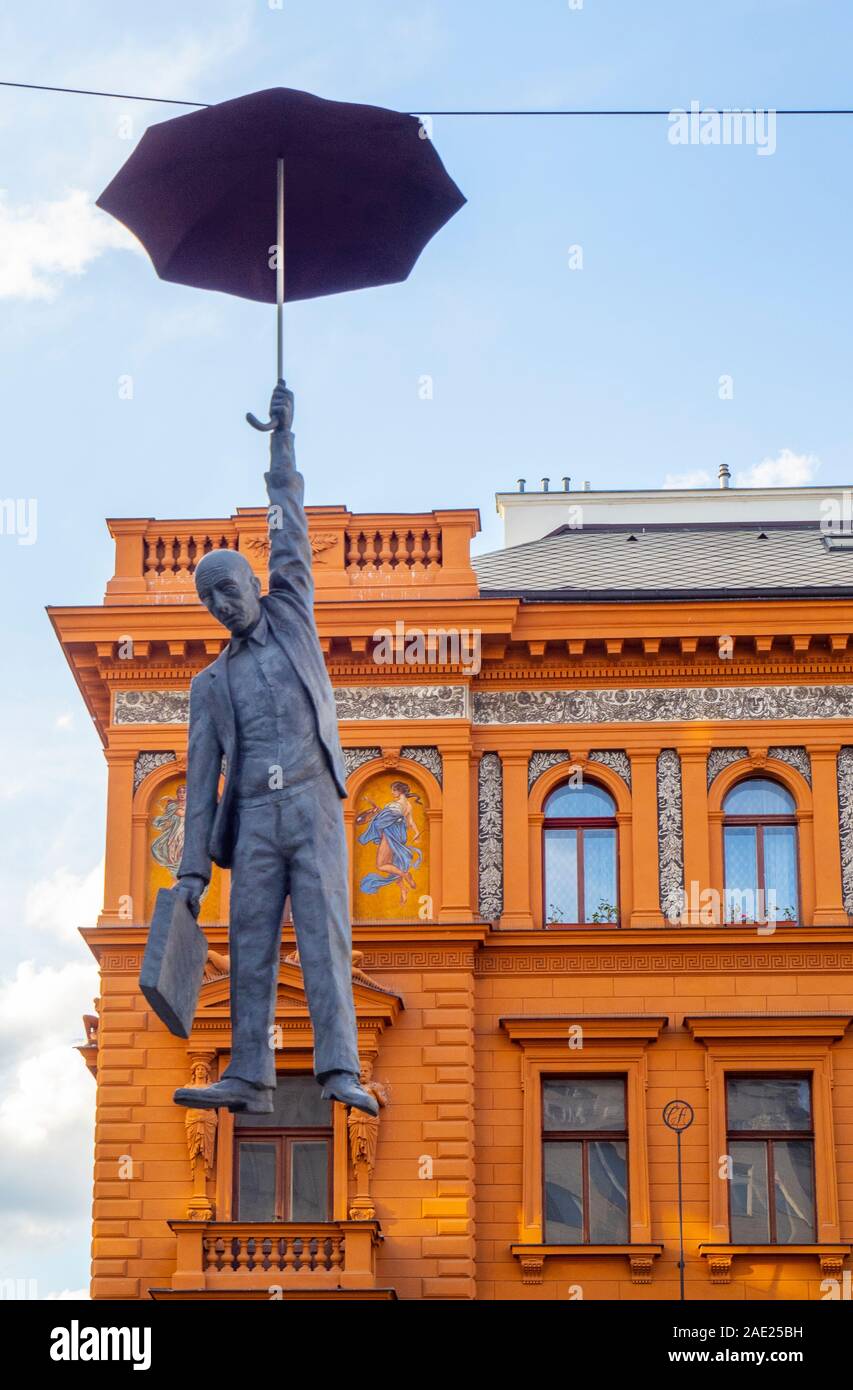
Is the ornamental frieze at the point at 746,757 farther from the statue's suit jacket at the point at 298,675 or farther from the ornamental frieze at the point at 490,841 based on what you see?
the statue's suit jacket at the point at 298,675

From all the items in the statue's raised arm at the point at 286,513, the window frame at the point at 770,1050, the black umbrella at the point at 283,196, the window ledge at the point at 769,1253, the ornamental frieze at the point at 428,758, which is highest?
the ornamental frieze at the point at 428,758

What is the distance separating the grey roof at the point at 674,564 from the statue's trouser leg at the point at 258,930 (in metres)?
23.8

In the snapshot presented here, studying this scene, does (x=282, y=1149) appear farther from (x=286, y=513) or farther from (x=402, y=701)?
(x=286, y=513)

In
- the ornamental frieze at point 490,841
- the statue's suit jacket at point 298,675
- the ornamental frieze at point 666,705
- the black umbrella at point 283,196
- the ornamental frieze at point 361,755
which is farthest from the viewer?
the ornamental frieze at point 666,705

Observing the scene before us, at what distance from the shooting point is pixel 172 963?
11078mm

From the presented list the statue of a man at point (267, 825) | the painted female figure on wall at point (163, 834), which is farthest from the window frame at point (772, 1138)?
the statue of a man at point (267, 825)

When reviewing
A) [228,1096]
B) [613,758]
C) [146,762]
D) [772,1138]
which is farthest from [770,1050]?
[228,1096]

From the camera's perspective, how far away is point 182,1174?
3209cm

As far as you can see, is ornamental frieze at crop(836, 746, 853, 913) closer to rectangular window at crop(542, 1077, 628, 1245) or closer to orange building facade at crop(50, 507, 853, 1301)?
orange building facade at crop(50, 507, 853, 1301)

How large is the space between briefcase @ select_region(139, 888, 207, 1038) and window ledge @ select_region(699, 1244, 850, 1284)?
Result: 69.5 feet

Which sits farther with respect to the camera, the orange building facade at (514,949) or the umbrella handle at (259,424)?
the orange building facade at (514,949)

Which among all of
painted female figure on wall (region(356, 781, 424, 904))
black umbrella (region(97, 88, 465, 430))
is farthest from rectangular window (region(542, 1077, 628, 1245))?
black umbrella (region(97, 88, 465, 430))

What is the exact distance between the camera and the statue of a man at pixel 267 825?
11.4 m

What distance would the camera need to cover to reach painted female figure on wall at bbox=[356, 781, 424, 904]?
110ft
